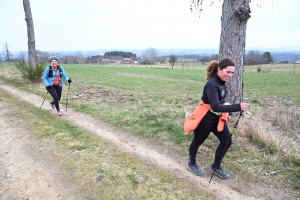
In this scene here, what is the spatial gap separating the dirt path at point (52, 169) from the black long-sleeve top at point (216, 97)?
124 centimetres

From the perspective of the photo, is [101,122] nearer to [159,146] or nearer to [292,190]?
[159,146]

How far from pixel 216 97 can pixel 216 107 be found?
0.16 m

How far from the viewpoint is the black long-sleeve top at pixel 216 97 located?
10.7 feet

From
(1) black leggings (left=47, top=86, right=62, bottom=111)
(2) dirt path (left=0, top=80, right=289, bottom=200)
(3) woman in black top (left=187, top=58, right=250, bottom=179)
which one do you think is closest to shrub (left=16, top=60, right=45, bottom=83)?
(1) black leggings (left=47, top=86, right=62, bottom=111)

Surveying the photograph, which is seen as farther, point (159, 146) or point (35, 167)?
point (159, 146)

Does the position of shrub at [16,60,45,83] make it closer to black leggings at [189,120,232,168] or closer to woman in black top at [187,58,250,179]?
woman in black top at [187,58,250,179]

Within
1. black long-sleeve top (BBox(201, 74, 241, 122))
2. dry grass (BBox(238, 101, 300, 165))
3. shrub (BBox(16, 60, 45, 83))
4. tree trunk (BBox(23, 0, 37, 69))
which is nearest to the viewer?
black long-sleeve top (BBox(201, 74, 241, 122))

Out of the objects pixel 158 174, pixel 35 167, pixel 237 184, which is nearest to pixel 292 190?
pixel 237 184

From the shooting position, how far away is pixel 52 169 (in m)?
4.10

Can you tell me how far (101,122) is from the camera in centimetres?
682

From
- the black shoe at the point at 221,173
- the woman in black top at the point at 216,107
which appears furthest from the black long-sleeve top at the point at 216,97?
the black shoe at the point at 221,173

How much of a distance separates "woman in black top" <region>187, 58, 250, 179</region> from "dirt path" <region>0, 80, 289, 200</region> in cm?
22

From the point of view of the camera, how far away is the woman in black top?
10.8 feet

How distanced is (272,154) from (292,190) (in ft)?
3.54
